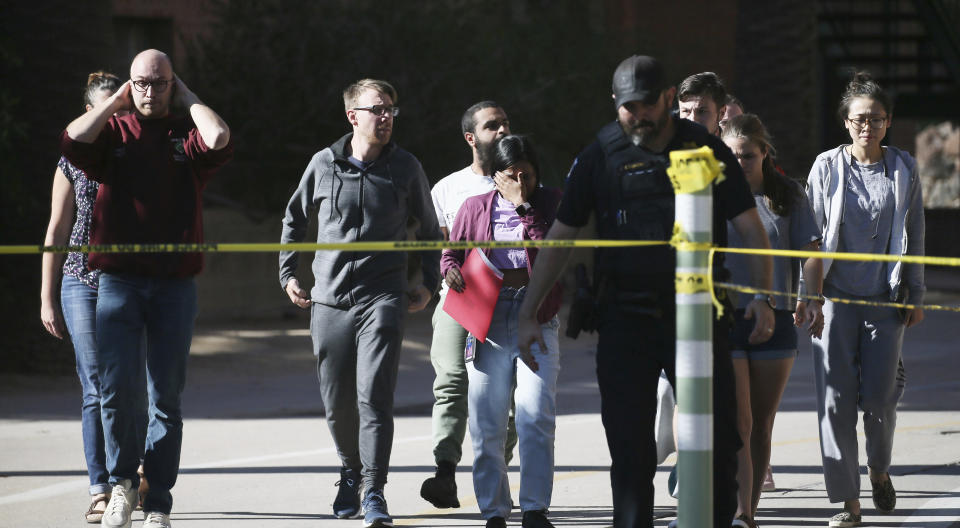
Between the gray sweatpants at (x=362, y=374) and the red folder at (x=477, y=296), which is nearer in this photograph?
the red folder at (x=477, y=296)

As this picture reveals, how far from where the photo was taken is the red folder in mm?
6453

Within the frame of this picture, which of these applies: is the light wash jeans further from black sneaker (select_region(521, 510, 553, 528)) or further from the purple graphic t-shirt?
the purple graphic t-shirt

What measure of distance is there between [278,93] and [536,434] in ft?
37.0

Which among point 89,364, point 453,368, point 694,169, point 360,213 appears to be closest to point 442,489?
point 453,368

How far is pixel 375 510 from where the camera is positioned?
6.53m

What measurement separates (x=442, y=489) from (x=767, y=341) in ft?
5.53

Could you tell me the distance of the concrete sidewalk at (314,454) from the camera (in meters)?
7.00

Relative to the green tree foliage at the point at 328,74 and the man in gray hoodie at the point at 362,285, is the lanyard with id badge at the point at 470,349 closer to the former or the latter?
the man in gray hoodie at the point at 362,285

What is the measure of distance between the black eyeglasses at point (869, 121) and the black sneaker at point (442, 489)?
249 cm

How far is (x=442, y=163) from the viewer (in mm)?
17703

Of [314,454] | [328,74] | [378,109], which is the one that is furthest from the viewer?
[328,74]

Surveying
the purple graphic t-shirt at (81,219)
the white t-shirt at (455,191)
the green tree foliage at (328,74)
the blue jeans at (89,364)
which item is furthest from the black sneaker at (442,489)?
the green tree foliage at (328,74)

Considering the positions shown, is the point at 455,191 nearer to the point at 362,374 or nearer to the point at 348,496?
the point at 362,374

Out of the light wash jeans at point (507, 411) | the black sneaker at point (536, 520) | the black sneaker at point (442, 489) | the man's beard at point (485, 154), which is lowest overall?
the black sneaker at point (536, 520)
